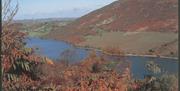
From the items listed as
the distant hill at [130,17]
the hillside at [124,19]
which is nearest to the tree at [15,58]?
the hillside at [124,19]

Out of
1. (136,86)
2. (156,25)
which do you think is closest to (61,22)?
(156,25)

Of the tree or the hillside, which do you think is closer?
the tree

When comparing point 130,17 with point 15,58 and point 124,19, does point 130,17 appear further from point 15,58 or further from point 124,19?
point 15,58

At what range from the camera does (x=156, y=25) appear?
3803cm

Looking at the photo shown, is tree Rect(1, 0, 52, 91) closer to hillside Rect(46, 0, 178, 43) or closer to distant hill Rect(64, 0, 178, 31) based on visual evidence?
hillside Rect(46, 0, 178, 43)

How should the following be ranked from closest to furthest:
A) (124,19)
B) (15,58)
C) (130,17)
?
(15,58), (130,17), (124,19)

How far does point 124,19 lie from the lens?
1668 inches

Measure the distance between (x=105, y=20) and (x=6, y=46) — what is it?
40.7 meters

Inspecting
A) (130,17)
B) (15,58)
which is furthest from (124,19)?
(15,58)

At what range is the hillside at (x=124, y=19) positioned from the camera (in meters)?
37.7

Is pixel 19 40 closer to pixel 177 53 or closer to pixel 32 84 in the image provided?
pixel 32 84

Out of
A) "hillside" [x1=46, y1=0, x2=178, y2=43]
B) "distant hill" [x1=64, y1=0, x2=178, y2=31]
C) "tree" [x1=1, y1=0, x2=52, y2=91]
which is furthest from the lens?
"distant hill" [x1=64, y1=0, x2=178, y2=31]

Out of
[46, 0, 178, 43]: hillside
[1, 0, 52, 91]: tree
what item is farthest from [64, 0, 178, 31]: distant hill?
[1, 0, 52, 91]: tree

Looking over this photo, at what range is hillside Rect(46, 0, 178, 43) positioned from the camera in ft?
124
